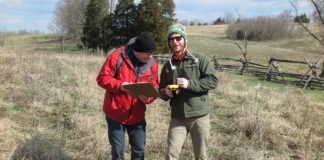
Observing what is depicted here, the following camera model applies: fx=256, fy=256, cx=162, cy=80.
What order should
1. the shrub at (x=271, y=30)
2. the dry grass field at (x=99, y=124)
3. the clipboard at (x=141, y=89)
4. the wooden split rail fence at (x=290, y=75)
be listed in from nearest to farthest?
the clipboard at (x=141, y=89) → the dry grass field at (x=99, y=124) → the wooden split rail fence at (x=290, y=75) → the shrub at (x=271, y=30)

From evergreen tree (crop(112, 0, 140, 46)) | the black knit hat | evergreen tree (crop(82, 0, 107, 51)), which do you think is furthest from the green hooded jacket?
evergreen tree (crop(82, 0, 107, 51))

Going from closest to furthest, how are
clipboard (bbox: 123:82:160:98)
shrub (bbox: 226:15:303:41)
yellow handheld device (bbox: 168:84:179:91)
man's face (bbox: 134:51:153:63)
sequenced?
clipboard (bbox: 123:82:160:98) → yellow handheld device (bbox: 168:84:179:91) → man's face (bbox: 134:51:153:63) → shrub (bbox: 226:15:303:41)

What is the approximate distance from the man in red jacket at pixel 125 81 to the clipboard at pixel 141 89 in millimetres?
71

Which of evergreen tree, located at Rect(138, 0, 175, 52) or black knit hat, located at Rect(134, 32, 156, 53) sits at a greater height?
evergreen tree, located at Rect(138, 0, 175, 52)

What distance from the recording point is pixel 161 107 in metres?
6.32

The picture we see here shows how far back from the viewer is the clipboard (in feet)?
7.54

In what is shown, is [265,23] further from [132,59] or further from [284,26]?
[132,59]

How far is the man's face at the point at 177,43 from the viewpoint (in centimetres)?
256

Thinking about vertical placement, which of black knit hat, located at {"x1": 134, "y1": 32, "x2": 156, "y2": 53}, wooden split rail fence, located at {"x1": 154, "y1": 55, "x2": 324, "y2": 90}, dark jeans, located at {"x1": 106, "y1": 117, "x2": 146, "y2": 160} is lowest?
wooden split rail fence, located at {"x1": 154, "y1": 55, "x2": 324, "y2": 90}

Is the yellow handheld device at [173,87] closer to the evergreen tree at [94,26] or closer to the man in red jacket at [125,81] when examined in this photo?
the man in red jacket at [125,81]

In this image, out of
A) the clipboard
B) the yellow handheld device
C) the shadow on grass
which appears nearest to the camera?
the clipboard

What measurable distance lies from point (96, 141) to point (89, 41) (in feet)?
85.8

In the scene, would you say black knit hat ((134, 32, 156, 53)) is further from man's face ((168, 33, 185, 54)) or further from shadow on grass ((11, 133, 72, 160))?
shadow on grass ((11, 133, 72, 160))

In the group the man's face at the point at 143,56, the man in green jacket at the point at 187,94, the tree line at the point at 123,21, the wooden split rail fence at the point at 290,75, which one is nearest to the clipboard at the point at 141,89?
the man in green jacket at the point at 187,94
